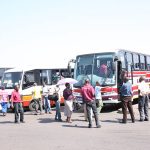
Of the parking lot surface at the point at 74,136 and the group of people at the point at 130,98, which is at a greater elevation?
the group of people at the point at 130,98

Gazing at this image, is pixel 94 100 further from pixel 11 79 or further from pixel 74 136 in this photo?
pixel 11 79

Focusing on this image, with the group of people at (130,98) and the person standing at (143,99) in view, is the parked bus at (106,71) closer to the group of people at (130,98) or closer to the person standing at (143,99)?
the group of people at (130,98)

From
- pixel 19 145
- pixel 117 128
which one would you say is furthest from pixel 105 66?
pixel 19 145

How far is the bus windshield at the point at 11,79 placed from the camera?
2227 centimetres

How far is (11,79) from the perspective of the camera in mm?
22625

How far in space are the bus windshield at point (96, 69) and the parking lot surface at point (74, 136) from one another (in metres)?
3.89

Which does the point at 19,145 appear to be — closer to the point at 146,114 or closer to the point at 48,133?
the point at 48,133

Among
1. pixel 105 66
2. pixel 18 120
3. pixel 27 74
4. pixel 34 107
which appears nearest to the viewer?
pixel 18 120

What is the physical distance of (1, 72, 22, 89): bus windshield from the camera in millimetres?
22270

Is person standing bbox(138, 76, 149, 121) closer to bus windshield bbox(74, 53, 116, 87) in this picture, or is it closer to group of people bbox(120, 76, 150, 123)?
group of people bbox(120, 76, 150, 123)

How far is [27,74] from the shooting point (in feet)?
74.2

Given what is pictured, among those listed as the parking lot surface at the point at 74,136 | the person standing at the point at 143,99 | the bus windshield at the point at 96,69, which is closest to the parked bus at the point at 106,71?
the bus windshield at the point at 96,69

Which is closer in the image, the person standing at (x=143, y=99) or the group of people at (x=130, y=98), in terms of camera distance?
the group of people at (x=130, y=98)

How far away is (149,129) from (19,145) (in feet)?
15.9
